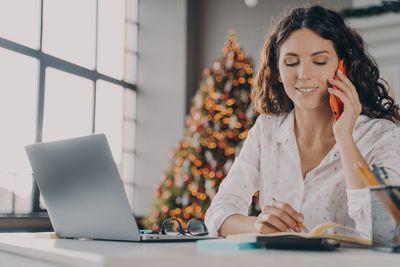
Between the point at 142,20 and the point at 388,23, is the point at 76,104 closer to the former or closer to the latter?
the point at 142,20

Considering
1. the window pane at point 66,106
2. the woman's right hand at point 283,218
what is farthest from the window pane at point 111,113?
the woman's right hand at point 283,218

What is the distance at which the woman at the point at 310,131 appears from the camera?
1.60 meters

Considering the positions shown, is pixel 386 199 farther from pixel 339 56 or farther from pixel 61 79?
pixel 61 79

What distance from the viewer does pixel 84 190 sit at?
121 cm

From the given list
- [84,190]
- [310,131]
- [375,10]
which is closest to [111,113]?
[375,10]

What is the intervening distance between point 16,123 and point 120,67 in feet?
5.11

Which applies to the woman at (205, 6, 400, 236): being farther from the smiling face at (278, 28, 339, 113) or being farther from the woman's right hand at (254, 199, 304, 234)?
the woman's right hand at (254, 199, 304, 234)

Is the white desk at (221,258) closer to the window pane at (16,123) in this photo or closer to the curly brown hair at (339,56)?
the curly brown hair at (339,56)

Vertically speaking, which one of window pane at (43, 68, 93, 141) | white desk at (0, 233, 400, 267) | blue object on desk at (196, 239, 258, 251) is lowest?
white desk at (0, 233, 400, 267)

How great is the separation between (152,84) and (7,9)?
1772 mm

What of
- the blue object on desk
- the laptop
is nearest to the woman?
the laptop

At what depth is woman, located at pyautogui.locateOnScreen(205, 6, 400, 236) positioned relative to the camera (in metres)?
1.60

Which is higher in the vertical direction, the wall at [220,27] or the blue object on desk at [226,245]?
the wall at [220,27]

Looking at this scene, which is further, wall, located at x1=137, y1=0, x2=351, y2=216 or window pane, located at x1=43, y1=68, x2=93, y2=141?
wall, located at x1=137, y1=0, x2=351, y2=216
